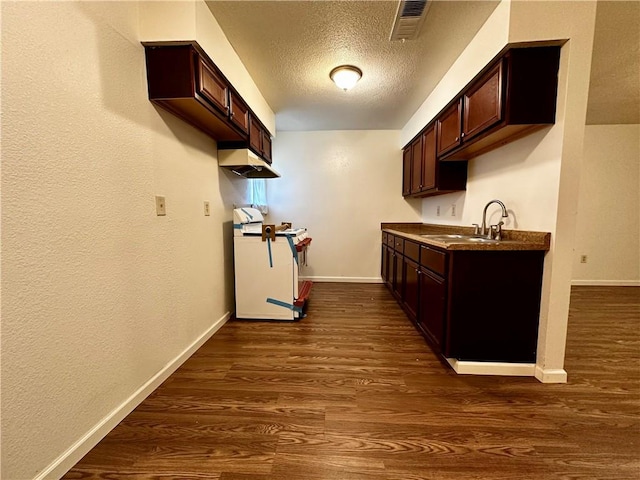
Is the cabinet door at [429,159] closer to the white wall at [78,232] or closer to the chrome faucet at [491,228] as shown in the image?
the chrome faucet at [491,228]

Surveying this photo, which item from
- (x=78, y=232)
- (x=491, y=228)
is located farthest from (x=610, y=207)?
(x=78, y=232)

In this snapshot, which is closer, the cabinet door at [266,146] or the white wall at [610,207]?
the cabinet door at [266,146]

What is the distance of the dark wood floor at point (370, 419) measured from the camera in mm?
1076

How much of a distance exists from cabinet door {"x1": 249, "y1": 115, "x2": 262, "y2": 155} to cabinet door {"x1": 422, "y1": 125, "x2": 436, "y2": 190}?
1.85 m

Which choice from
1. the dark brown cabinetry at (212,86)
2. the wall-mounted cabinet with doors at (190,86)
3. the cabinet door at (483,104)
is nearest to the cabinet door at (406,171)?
the cabinet door at (483,104)

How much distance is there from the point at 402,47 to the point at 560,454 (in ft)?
8.57

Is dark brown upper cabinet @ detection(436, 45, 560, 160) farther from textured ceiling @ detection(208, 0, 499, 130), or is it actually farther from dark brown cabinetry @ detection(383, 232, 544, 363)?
dark brown cabinetry @ detection(383, 232, 544, 363)

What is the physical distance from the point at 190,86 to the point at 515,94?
75.7 inches

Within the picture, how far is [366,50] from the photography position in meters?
2.05

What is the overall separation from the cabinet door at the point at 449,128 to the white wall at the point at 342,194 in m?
1.43

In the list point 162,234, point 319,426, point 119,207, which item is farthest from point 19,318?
point 319,426

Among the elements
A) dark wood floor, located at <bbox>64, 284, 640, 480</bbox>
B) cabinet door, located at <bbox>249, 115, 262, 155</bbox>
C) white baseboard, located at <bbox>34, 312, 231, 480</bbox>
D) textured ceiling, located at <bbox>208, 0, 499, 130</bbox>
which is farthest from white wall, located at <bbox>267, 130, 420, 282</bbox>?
white baseboard, located at <bbox>34, 312, 231, 480</bbox>

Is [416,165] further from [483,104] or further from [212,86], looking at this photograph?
[212,86]

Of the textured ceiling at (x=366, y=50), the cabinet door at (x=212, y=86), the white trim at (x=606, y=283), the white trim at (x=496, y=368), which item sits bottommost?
the white trim at (x=496, y=368)
